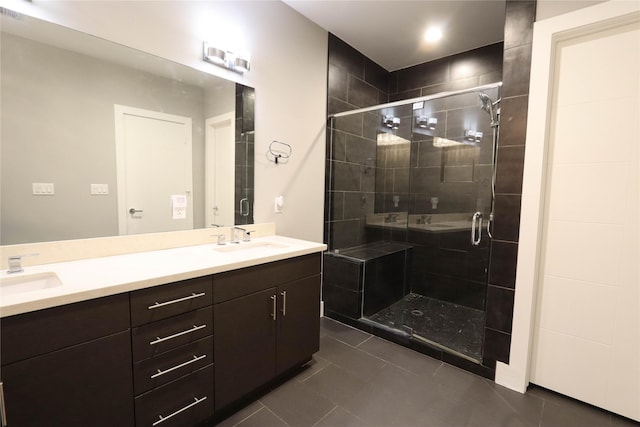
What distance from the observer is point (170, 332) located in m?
1.25

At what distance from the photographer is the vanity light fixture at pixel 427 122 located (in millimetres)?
2891

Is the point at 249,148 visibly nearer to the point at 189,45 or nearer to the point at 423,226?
the point at 189,45

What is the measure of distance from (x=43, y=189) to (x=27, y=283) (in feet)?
1.45

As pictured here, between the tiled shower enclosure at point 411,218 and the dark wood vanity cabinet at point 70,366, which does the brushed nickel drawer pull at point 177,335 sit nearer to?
the dark wood vanity cabinet at point 70,366

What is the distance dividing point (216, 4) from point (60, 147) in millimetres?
1299

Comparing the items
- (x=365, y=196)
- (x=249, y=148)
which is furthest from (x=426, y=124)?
(x=249, y=148)

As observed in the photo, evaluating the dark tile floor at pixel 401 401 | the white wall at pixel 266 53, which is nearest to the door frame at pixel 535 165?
the dark tile floor at pixel 401 401

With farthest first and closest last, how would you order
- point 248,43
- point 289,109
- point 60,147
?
point 289,109
point 248,43
point 60,147

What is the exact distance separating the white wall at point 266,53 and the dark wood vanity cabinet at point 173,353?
105 cm

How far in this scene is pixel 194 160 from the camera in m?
1.92

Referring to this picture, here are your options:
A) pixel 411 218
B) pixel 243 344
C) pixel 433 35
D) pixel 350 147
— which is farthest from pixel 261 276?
pixel 433 35

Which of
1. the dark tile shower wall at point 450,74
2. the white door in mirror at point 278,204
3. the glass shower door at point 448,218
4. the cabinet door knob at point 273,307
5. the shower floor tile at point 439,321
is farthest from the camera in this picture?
the dark tile shower wall at point 450,74

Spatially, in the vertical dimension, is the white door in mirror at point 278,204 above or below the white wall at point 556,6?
below

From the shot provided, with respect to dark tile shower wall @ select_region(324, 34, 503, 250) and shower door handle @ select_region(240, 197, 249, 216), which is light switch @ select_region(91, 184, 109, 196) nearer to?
shower door handle @ select_region(240, 197, 249, 216)
